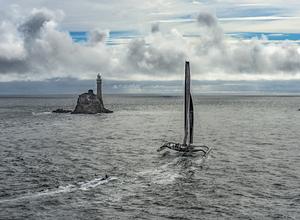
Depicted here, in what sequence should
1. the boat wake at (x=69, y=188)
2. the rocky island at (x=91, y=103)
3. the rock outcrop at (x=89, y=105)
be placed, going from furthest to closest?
the rocky island at (x=91, y=103), the rock outcrop at (x=89, y=105), the boat wake at (x=69, y=188)

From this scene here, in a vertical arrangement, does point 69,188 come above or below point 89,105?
below

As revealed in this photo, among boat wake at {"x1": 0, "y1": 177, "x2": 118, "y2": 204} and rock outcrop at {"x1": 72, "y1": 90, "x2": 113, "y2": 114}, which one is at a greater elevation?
rock outcrop at {"x1": 72, "y1": 90, "x2": 113, "y2": 114}

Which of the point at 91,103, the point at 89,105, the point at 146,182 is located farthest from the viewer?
the point at 91,103

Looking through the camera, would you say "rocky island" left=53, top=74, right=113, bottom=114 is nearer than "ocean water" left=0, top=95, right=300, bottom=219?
No

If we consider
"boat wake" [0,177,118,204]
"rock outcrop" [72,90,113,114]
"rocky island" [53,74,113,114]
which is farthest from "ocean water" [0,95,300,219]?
"rocky island" [53,74,113,114]

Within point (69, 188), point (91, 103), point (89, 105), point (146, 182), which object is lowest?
point (146, 182)

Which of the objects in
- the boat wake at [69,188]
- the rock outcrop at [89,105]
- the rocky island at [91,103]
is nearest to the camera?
the boat wake at [69,188]

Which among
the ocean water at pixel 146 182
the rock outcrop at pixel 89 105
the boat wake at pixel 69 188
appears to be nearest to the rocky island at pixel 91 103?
the rock outcrop at pixel 89 105

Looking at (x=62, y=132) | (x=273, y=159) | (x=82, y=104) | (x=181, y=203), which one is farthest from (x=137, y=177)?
(x=82, y=104)

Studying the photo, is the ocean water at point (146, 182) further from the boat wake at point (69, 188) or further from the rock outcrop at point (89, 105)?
the rock outcrop at point (89, 105)

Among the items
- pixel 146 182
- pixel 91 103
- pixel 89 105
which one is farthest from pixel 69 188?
pixel 91 103

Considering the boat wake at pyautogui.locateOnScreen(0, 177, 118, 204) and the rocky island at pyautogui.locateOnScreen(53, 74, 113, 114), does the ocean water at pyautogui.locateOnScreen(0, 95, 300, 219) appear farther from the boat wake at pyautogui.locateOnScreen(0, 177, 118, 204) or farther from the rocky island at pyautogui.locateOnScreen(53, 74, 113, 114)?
the rocky island at pyautogui.locateOnScreen(53, 74, 113, 114)

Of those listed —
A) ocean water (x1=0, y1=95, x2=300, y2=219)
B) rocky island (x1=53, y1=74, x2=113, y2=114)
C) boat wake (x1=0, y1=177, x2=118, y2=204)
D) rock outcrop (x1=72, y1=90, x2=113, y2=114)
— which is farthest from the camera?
rocky island (x1=53, y1=74, x2=113, y2=114)

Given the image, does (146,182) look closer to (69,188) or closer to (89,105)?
(69,188)
